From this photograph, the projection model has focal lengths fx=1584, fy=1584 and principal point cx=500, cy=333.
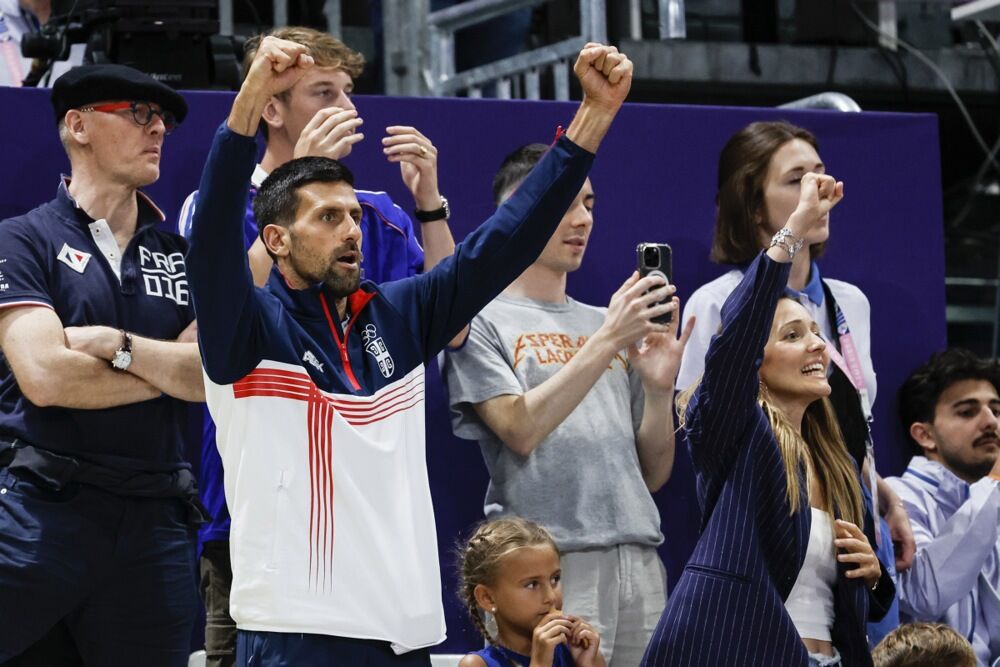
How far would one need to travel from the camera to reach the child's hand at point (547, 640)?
346 centimetres

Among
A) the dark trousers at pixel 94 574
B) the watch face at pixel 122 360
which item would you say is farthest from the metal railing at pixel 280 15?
the dark trousers at pixel 94 574

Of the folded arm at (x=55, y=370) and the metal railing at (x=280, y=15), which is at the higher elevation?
the metal railing at (x=280, y=15)

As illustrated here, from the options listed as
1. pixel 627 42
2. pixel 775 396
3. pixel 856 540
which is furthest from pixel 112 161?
pixel 627 42

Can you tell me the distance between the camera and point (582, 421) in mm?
4195

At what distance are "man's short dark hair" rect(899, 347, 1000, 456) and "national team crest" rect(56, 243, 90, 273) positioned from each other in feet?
8.74

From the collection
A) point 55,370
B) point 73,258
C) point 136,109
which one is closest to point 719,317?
point 136,109

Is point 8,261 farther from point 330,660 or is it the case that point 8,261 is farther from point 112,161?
point 330,660

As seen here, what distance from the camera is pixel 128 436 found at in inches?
140

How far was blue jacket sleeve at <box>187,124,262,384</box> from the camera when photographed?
2.89m

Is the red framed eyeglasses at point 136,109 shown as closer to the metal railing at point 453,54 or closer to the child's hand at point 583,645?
the child's hand at point 583,645

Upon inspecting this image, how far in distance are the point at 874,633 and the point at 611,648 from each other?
2.80 feet

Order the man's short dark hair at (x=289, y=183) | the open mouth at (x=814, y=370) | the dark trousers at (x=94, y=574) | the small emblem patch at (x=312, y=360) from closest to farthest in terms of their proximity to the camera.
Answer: the small emblem patch at (x=312, y=360)
the man's short dark hair at (x=289, y=183)
the dark trousers at (x=94, y=574)
the open mouth at (x=814, y=370)

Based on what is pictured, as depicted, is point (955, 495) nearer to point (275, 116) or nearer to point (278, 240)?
point (275, 116)

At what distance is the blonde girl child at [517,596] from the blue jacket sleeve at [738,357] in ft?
1.66
